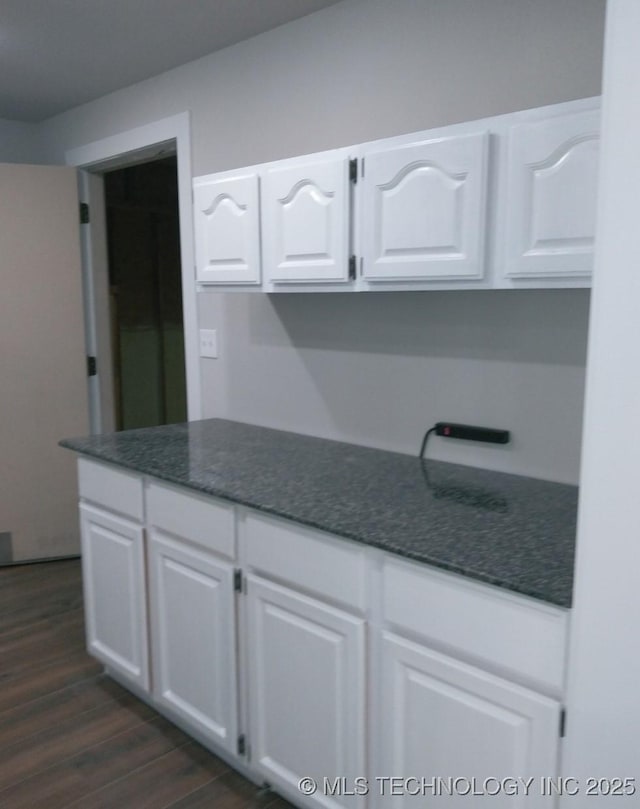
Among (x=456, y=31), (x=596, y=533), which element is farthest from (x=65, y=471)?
(x=596, y=533)

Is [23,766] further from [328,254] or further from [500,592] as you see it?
[328,254]

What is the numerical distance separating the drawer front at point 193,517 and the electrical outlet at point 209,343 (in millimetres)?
953

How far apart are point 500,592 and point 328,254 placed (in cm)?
107

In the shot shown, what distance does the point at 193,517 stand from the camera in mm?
1988

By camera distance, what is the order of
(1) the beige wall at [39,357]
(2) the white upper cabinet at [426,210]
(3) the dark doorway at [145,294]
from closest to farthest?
(2) the white upper cabinet at [426,210]
(1) the beige wall at [39,357]
(3) the dark doorway at [145,294]

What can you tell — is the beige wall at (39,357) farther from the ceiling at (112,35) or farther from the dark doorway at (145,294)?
the dark doorway at (145,294)

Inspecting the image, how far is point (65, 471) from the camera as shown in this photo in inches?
145

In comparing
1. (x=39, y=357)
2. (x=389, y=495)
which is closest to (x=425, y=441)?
(x=389, y=495)

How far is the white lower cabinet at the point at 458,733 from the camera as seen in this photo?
51.2 inches

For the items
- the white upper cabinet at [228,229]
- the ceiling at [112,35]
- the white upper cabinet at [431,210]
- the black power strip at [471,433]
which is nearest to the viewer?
the white upper cabinet at [431,210]

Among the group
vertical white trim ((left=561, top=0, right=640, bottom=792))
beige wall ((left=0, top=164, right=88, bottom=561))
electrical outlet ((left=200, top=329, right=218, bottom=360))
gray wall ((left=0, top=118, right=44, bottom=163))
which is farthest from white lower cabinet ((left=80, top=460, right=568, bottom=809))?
gray wall ((left=0, top=118, right=44, bottom=163))

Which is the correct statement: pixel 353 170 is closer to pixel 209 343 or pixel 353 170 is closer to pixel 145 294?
pixel 209 343

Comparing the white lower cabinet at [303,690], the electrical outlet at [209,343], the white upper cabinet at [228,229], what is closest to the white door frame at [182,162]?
the electrical outlet at [209,343]

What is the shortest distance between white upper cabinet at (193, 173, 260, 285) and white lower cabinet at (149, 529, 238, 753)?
2.90 feet
